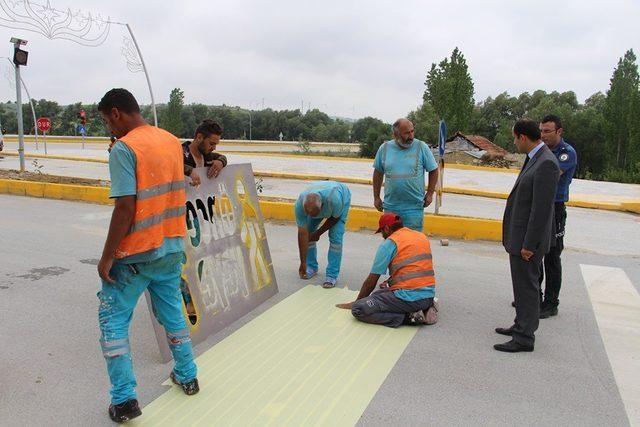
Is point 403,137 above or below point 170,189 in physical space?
above

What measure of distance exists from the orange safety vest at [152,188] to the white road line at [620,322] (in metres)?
2.98

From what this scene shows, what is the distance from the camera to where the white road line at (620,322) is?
3.55m

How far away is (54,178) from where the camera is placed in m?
12.7

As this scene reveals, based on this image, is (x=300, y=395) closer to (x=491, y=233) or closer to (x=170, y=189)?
(x=170, y=189)

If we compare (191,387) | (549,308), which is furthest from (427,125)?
(191,387)

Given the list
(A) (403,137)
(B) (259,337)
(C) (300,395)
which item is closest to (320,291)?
(B) (259,337)

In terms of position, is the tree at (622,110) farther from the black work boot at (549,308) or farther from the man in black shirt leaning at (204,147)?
the man in black shirt leaning at (204,147)

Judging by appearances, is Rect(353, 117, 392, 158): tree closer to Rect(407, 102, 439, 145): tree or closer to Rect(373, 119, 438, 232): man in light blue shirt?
Rect(407, 102, 439, 145): tree

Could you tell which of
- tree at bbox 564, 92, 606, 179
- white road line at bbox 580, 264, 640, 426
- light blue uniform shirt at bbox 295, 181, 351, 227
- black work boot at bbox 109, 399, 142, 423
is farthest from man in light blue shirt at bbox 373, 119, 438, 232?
tree at bbox 564, 92, 606, 179

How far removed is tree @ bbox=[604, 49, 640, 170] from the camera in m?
48.1

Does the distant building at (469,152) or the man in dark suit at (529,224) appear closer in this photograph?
the man in dark suit at (529,224)

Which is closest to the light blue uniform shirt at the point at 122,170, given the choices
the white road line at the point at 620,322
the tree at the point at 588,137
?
the white road line at the point at 620,322

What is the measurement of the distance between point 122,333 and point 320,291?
2.73 m

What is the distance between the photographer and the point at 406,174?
5289 millimetres
